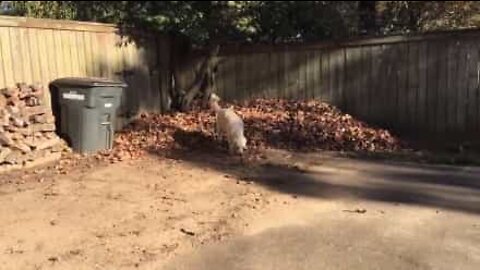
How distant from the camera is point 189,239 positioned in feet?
19.8

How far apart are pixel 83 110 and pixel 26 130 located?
0.92 metres

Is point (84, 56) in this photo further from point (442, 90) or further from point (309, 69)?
point (442, 90)

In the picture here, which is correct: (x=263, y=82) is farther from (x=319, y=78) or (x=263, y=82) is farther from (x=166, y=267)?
(x=166, y=267)

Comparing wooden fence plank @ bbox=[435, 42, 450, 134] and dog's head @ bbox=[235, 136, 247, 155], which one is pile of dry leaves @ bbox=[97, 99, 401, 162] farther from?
wooden fence plank @ bbox=[435, 42, 450, 134]

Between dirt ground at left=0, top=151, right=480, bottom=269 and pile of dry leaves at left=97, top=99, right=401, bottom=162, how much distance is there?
1107mm

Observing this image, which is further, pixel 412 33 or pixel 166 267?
pixel 412 33

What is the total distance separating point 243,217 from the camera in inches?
266

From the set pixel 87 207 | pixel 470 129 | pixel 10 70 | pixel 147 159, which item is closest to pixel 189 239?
pixel 87 207

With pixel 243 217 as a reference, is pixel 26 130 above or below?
above

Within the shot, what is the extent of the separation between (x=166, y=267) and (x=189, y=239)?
71 cm

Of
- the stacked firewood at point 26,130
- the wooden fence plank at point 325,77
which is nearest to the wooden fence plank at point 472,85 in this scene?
the wooden fence plank at point 325,77

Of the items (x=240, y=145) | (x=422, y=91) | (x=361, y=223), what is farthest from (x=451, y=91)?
(x=361, y=223)

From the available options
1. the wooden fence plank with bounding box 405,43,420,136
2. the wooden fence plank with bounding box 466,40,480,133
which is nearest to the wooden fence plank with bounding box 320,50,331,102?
the wooden fence plank with bounding box 405,43,420,136

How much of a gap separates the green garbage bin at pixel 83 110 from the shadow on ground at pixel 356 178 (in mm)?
1137
